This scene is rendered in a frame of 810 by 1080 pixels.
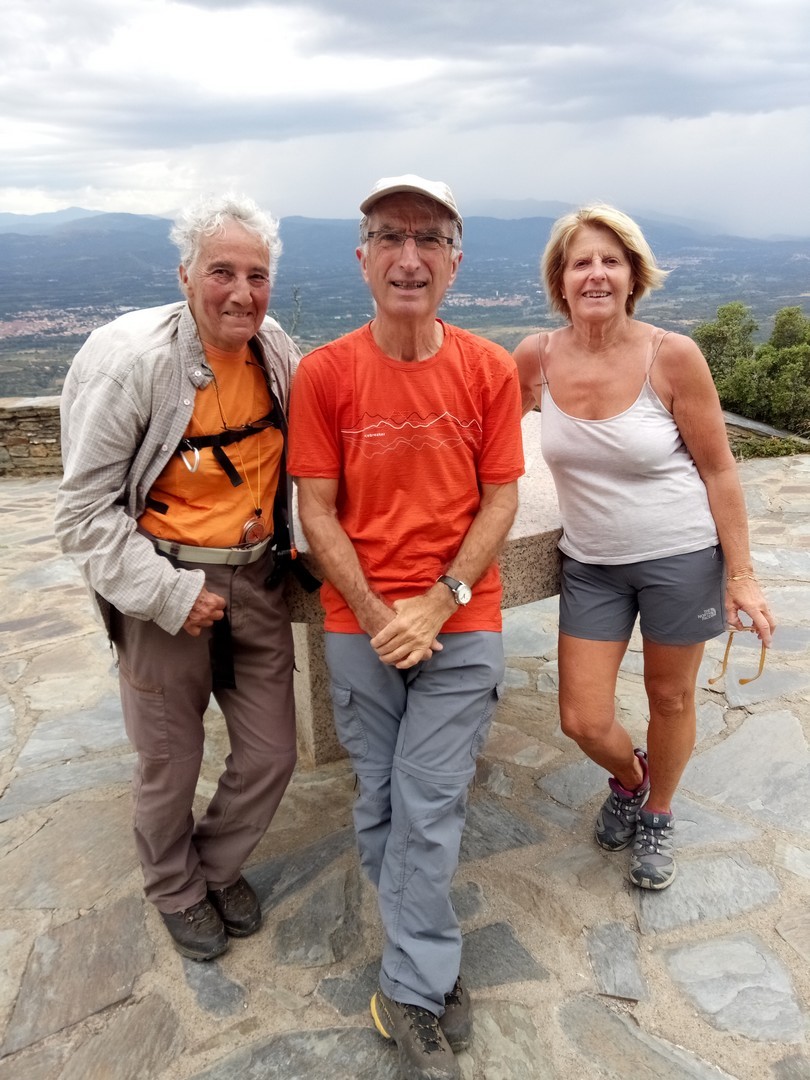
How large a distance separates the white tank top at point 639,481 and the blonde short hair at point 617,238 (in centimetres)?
19

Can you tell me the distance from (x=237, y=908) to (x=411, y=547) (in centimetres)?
130

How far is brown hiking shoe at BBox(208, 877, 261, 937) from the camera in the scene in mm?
2529

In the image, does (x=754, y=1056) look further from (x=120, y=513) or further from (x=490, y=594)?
(x=120, y=513)

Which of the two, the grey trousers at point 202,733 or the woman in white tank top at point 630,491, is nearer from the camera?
the grey trousers at point 202,733

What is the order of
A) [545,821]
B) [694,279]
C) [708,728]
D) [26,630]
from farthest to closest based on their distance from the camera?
1. [694,279]
2. [26,630]
3. [708,728]
4. [545,821]

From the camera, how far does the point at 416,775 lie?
2.21m

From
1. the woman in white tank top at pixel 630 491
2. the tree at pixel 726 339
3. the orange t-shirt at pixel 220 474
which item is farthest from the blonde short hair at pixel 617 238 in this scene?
the tree at pixel 726 339

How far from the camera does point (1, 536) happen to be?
666cm

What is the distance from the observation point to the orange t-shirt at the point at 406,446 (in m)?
2.25

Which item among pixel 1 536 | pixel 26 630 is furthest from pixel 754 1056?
pixel 1 536

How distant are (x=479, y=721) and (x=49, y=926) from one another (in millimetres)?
1559

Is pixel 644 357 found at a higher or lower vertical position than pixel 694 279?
higher

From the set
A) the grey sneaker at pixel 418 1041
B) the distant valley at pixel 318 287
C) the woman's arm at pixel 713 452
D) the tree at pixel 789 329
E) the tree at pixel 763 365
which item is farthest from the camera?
the distant valley at pixel 318 287

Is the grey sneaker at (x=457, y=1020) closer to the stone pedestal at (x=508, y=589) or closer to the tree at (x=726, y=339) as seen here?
the stone pedestal at (x=508, y=589)
